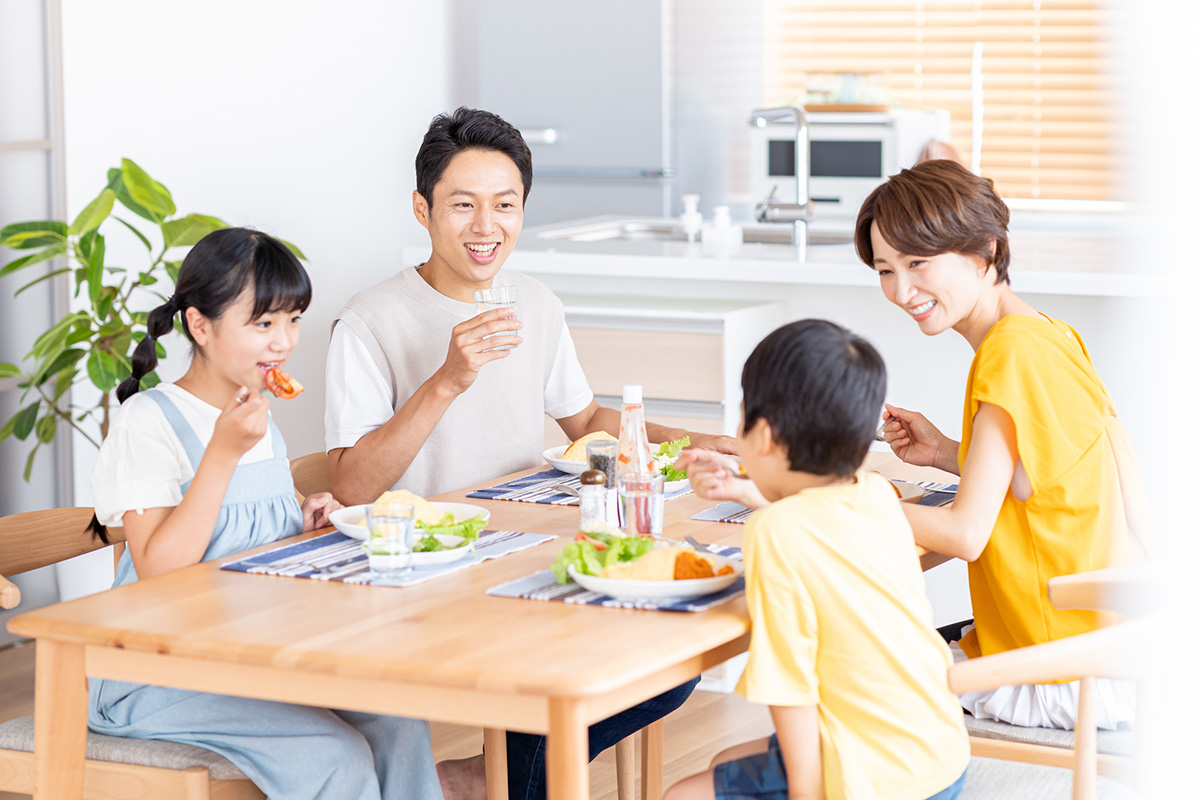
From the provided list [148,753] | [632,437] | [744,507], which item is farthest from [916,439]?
[148,753]

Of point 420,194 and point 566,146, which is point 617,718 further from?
point 566,146

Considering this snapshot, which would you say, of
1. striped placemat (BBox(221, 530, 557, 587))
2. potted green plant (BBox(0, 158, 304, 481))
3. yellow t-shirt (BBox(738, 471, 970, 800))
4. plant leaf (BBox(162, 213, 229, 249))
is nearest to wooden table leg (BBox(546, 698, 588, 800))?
yellow t-shirt (BBox(738, 471, 970, 800))

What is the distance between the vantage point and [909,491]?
80.0 inches

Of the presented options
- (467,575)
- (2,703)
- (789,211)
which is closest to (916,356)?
(789,211)

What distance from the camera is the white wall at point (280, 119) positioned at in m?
A: 3.54

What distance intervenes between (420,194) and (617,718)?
897 mm

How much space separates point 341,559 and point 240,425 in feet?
0.65

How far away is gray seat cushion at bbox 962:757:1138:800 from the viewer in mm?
1619

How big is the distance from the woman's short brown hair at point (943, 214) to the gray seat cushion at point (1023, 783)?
65 centimetres

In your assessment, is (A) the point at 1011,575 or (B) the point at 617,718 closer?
(A) the point at 1011,575

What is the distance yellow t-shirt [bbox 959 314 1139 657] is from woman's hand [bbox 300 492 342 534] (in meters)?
0.85

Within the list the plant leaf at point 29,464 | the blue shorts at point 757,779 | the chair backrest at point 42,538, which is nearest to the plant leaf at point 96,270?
the plant leaf at point 29,464

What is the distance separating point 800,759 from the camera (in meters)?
1.38

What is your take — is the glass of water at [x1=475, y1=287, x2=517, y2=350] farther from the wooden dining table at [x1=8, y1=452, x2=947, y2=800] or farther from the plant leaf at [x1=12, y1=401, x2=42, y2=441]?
the plant leaf at [x1=12, y1=401, x2=42, y2=441]
